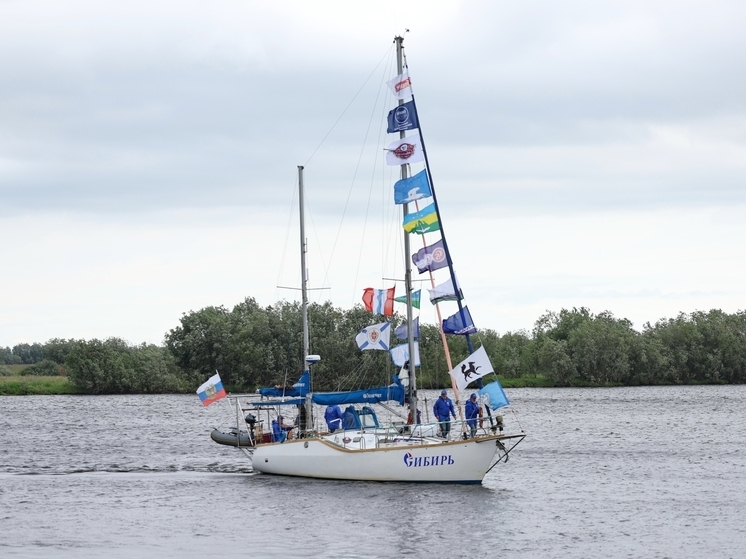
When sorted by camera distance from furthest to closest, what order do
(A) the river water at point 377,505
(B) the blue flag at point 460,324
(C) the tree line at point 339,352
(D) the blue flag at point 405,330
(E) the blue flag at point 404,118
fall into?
(C) the tree line at point 339,352 → (D) the blue flag at point 405,330 → (E) the blue flag at point 404,118 → (B) the blue flag at point 460,324 → (A) the river water at point 377,505

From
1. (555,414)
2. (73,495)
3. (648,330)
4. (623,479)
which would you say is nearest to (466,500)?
(623,479)

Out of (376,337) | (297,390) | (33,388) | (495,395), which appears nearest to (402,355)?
(376,337)

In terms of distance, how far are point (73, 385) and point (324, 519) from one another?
111 metres

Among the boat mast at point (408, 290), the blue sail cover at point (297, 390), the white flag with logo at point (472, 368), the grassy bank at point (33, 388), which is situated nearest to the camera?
the white flag with logo at point (472, 368)

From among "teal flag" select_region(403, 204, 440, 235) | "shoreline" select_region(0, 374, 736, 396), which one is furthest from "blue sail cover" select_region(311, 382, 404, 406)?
"shoreline" select_region(0, 374, 736, 396)

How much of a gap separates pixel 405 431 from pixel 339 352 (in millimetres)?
58008

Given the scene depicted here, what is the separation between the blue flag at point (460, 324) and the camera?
131 ft

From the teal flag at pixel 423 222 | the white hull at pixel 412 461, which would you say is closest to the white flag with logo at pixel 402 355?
the white hull at pixel 412 461

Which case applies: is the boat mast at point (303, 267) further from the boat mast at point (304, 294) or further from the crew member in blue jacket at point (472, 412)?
the crew member in blue jacket at point (472, 412)

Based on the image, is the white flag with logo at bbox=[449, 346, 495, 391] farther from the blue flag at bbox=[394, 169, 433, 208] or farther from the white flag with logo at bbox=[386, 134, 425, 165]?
the white flag with logo at bbox=[386, 134, 425, 165]

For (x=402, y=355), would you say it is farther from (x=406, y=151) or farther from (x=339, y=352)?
(x=339, y=352)

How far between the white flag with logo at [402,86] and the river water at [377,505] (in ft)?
48.7

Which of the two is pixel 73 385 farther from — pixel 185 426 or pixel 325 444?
pixel 325 444

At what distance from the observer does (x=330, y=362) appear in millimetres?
99500
